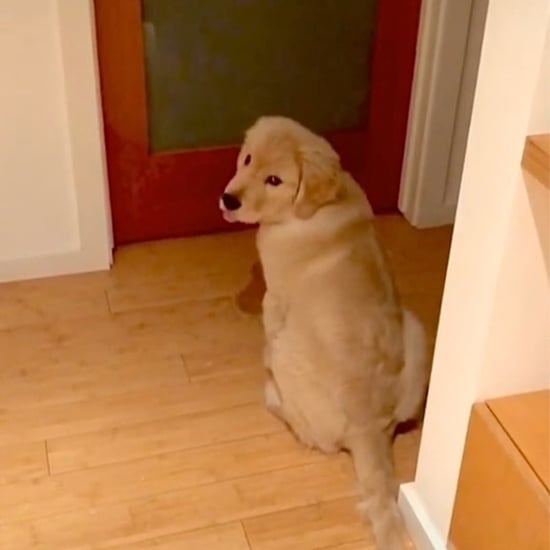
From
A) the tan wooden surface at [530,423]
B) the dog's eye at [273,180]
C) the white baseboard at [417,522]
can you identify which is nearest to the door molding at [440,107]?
the dog's eye at [273,180]

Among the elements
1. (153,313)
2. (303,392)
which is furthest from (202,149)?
(303,392)

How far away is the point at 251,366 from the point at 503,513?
85 centimetres

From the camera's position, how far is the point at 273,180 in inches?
74.0

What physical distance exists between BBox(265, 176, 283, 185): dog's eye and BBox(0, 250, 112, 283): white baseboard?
0.73 meters

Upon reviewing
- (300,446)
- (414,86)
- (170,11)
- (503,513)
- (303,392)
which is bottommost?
(300,446)

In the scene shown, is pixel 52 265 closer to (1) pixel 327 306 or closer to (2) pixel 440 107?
(1) pixel 327 306

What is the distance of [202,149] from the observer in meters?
A: 2.50

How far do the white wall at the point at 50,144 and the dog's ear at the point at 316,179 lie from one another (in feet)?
2.08

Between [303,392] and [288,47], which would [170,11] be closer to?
[288,47]

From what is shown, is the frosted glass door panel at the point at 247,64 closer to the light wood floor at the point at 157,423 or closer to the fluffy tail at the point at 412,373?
the light wood floor at the point at 157,423

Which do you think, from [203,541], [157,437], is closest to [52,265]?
[157,437]

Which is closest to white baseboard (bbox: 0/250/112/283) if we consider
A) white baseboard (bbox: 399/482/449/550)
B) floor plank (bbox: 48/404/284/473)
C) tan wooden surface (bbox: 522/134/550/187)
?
floor plank (bbox: 48/404/284/473)

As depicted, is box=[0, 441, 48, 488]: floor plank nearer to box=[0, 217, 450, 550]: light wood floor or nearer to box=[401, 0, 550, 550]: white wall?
box=[0, 217, 450, 550]: light wood floor

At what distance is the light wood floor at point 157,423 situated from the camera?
5.83 ft
